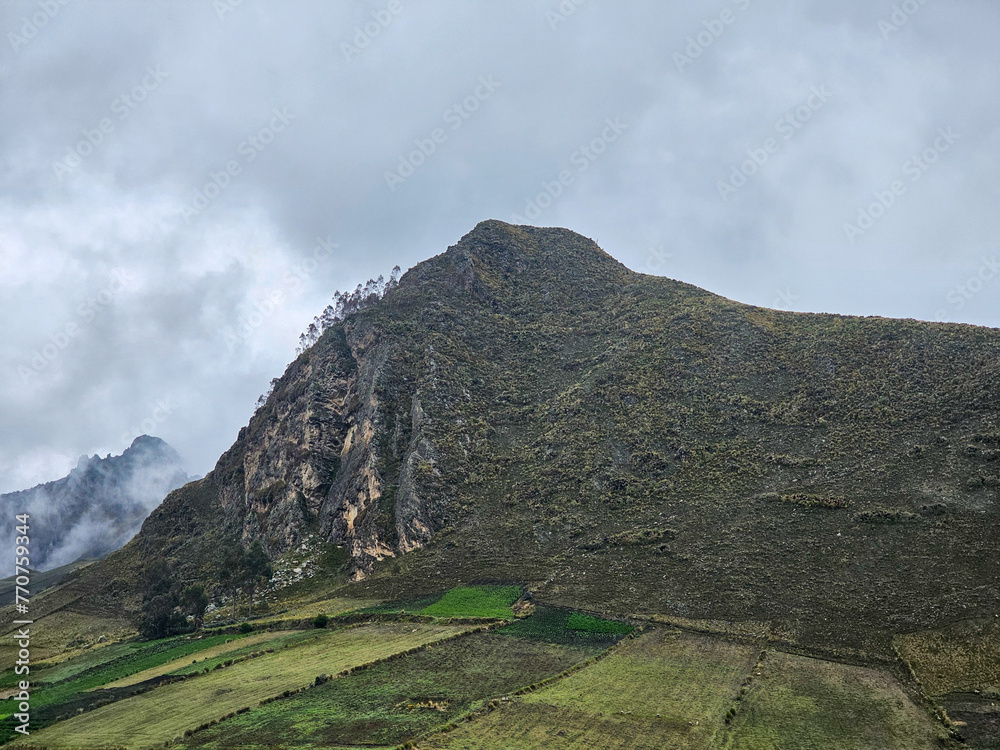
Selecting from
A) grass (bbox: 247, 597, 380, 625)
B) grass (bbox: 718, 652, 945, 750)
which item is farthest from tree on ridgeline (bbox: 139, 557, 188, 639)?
grass (bbox: 718, 652, 945, 750)

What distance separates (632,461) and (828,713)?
48950 mm

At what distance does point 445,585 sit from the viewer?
65312mm

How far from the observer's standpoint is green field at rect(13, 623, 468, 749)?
34469 millimetres

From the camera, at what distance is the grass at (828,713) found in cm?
2889

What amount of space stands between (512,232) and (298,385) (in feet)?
225

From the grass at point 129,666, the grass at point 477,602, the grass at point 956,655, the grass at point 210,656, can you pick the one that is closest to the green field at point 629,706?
the grass at point 956,655

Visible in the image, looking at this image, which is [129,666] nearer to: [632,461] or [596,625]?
[596,625]

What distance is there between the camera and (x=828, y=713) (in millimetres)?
31969

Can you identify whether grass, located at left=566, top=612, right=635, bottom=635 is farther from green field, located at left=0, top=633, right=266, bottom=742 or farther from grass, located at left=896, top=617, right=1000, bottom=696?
green field, located at left=0, top=633, right=266, bottom=742

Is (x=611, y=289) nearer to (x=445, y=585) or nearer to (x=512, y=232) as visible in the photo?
(x=512, y=232)

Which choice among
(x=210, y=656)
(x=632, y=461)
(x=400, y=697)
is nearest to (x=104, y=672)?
(x=210, y=656)

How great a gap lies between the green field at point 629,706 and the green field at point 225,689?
15997 mm

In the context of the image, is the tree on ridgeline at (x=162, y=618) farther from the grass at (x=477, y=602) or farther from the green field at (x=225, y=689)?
the grass at (x=477, y=602)

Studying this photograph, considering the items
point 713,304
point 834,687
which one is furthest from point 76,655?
point 713,304
